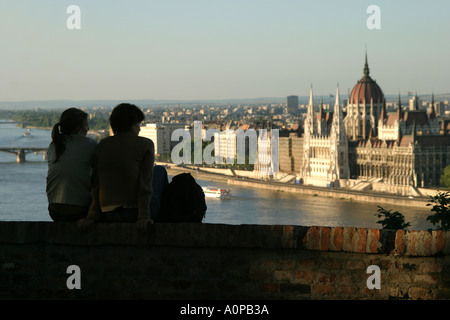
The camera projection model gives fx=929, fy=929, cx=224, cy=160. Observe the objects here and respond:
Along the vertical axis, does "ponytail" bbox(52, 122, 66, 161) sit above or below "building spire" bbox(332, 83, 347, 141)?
above

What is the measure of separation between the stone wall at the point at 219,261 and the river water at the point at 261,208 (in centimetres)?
2102

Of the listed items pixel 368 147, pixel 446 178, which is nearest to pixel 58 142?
pixel 446 178

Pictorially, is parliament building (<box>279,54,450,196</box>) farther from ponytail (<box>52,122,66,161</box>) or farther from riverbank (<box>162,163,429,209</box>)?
ponytail (<box>52,122,66,161</box>)

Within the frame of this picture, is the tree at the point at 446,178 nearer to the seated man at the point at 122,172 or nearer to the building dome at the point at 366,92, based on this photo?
the building dome at the point at 366,92

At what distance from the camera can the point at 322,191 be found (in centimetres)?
4109

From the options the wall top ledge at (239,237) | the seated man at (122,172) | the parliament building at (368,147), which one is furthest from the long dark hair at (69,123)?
the parliament building at (368,147)

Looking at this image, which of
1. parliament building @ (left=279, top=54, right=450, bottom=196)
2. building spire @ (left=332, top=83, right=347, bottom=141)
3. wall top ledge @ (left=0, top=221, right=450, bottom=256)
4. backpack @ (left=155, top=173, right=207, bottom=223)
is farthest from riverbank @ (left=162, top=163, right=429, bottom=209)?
wall top ledge @ (left=0, top=221, right=450, bottom=256)

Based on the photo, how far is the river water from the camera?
28297 millimetres

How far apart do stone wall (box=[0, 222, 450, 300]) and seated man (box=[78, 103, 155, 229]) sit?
0.09m

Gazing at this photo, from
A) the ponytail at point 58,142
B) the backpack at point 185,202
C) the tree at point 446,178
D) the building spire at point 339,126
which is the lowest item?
the tree at point 446,178

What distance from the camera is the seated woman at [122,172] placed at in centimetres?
339

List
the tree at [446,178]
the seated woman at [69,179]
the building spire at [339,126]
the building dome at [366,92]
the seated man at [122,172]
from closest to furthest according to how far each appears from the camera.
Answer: the seated man at [122,172] < the seated woman at [69,179] < the tree at [446,178] < the building spire at [339,126] < the building dome at [366,92]

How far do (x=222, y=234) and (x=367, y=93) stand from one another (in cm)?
4946
